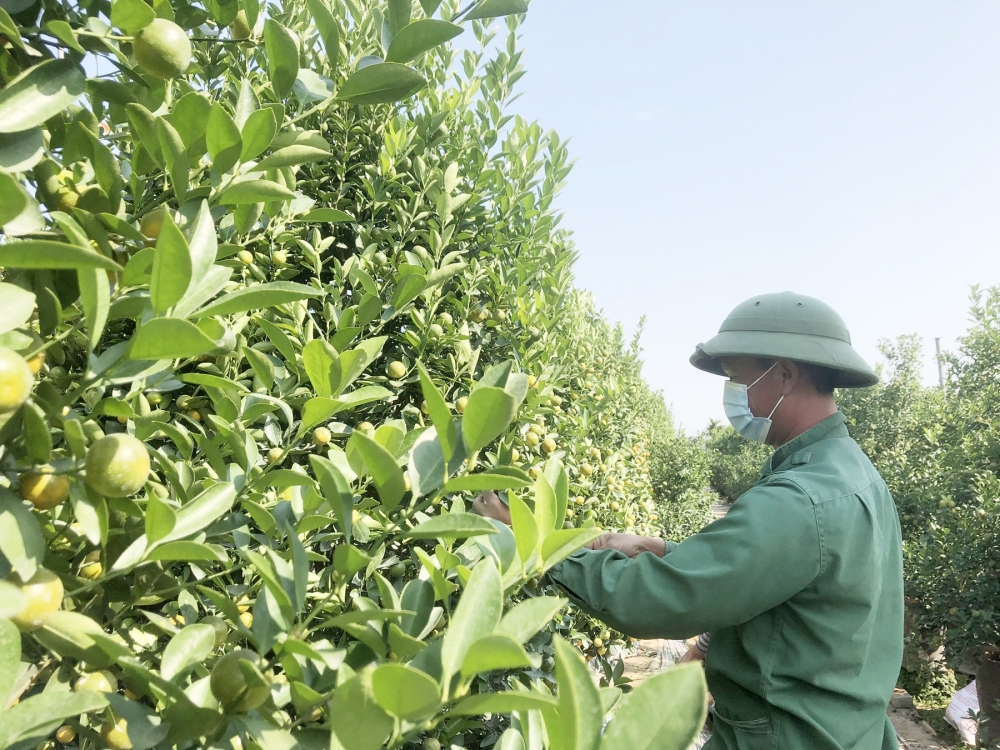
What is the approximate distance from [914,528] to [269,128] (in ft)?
31.5

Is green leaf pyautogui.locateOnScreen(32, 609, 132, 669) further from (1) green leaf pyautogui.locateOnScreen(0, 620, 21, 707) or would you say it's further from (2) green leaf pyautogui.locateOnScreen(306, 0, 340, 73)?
(2) green leaf pyautogui.locateOnScreen(306, 0, 340, 73)

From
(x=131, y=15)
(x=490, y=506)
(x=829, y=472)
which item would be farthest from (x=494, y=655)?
(x=829, y=472)

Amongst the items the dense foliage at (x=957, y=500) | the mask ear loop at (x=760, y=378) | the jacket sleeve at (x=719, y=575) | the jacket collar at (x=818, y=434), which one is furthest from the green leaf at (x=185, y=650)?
the dense foliage at (x=957, y=500)

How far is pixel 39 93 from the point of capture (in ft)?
1.91

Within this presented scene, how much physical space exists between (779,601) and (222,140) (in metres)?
1.63

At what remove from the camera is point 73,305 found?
2.27 ft

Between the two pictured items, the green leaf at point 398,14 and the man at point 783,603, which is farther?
the man at point 783,603

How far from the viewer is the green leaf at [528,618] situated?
57 cm

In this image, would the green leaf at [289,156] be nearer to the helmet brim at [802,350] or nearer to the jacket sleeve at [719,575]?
the jacket sleeve at [719,575]

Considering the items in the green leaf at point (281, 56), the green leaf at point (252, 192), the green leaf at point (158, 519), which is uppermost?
the green leaf at point (281, 56)

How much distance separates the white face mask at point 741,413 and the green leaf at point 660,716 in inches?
83.8

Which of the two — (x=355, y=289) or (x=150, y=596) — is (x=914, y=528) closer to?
(x=355, y=289)

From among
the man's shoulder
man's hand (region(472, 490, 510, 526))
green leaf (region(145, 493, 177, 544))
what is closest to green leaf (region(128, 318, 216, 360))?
green leaf (region(145, 493, 177, 544))

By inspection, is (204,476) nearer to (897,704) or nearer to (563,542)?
(563,542)
